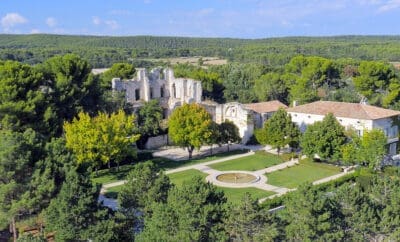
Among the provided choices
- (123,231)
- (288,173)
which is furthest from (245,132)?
(123,231)

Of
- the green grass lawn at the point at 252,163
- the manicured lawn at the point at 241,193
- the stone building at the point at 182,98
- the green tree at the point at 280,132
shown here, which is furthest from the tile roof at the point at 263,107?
the manicured lawn at the point at 241,193

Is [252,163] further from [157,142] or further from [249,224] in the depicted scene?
[249,224]

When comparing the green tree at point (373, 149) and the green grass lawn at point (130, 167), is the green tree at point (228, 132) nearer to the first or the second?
the green grass lawn at point (130, 167)

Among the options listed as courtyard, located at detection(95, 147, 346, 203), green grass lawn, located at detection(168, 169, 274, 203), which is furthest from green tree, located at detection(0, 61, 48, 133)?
green grass lawn, located at detection(168, 169, 274, 203)

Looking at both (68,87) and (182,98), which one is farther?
(182,98)

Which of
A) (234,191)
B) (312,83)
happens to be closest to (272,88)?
(312,83)

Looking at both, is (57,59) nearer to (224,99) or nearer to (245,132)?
(245,132)
